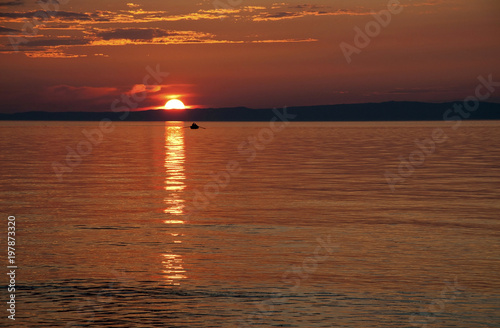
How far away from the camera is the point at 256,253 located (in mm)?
25625

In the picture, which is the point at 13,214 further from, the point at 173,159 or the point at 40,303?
the point at 173,159

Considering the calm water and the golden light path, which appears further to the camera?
the golden light path

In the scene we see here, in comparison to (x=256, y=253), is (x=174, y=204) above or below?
below

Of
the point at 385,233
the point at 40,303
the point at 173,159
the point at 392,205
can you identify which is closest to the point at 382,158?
the point at 173,159

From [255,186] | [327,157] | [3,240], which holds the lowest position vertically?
[327,157]

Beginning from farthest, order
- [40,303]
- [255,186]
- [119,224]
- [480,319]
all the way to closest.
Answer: [255,186] → [119,224] → [40,303] → [480,319]

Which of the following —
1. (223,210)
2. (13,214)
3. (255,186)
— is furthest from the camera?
(255,186)

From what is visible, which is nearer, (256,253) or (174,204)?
(256,253)

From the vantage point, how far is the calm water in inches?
738

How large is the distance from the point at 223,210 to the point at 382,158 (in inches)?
1669

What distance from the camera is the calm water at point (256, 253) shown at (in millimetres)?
18734

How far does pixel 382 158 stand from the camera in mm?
75688

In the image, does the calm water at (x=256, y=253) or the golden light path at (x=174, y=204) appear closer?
the calm water at (x=256, y=253)

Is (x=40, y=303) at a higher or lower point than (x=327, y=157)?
higher
